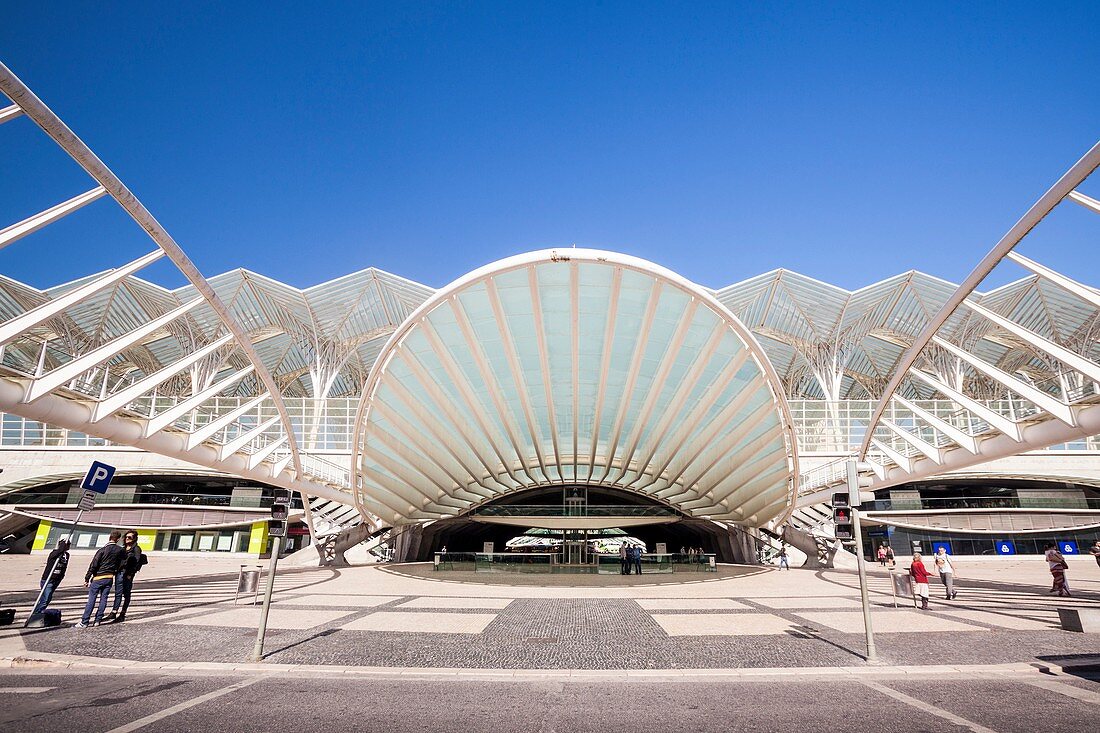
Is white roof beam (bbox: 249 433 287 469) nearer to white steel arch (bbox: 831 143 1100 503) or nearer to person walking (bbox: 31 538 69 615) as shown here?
person walking (bbox: 31 538 69 615)

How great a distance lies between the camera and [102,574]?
10969 millimetres

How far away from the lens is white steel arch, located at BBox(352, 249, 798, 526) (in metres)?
20.1

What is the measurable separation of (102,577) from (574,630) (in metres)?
9.35

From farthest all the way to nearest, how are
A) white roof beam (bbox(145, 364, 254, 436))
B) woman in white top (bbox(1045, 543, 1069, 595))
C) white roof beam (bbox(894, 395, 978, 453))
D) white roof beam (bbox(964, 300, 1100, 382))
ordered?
white roof beam (bbox(894, 395, 978, 453))
woman in white top (bbox(1045, 543, 1069, 595))
white roof beam (bbox(145, 364, 254, 436))
white roof beam (bbox(964, 300, 1100, 382))

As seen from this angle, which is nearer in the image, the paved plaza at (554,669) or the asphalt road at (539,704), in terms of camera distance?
the asphalt road at (539,704)

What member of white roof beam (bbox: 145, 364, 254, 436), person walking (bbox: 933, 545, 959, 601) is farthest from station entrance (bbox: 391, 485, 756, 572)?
white roof beam (bbox: 145, 364, 254, 436)

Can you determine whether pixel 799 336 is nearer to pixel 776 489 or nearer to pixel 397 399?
pixel 776 489

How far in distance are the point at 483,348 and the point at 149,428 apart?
11698 mm

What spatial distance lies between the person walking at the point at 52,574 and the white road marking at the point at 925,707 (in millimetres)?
13676

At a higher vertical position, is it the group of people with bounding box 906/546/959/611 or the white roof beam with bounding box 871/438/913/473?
the white roof beam with bounding box 871/438/913/473


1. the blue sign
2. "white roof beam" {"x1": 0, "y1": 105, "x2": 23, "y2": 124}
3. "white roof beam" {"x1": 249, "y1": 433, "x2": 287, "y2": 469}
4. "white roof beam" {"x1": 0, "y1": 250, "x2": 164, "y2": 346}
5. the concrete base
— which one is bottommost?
the concrete base

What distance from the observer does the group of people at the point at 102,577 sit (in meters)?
10.7

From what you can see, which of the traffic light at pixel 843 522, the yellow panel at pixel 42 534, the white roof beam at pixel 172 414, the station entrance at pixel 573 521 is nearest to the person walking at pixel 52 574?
the white roof beam at pixel 172 414

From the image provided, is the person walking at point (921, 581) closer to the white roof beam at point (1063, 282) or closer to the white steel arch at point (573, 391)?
the white roof beam at point (1063, 282)
